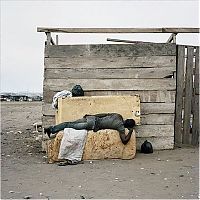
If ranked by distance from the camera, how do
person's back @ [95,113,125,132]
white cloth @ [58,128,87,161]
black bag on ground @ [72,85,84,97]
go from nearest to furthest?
white cloth @ [58,128,87,161] → person's back @ [95,113,125,132] → black bag on ground @ [72,85,84,97]

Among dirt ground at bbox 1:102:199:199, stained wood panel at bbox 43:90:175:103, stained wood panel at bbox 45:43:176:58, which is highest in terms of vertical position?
stained wood panel at bbox 45:43:176:58

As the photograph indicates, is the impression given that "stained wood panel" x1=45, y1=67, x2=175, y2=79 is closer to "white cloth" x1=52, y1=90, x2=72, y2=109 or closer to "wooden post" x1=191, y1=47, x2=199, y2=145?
"white cloth" x1=52, y1=90, x2=72, y2=109

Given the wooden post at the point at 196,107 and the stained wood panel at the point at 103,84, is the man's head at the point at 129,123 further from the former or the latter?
the wooden post at the point at 196,107

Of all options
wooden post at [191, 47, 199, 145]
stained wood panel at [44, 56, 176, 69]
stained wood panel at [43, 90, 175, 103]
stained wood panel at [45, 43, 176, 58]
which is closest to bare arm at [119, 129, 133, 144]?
stained wood panel at [43, 90, 175, 103]

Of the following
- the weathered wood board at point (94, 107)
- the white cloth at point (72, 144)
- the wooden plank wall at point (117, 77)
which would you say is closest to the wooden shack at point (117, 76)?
the wooden plank wall at point (117, 77)

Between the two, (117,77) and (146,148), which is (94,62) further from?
(146,148)

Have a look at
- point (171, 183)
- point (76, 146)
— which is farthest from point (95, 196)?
point (76, 146)

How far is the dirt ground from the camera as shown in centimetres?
498

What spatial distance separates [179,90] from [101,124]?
2147 millimetres

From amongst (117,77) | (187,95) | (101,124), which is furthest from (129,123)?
(187,95)

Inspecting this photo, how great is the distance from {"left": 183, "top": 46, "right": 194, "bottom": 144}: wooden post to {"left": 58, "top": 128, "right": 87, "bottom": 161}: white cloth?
255 cm

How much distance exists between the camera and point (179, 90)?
866 centimetres

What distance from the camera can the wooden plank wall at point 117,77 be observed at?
8.41 meters

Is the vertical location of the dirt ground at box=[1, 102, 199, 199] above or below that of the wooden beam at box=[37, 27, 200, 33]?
below
